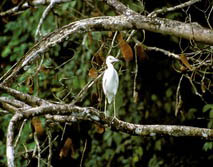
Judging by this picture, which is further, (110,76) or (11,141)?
(110,76)

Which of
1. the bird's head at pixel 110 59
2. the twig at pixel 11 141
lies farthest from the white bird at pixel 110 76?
the twig at pixel 11 141

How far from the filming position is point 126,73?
18.4ft

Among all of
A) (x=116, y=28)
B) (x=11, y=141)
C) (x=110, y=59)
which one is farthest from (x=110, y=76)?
(x=11, y=141)

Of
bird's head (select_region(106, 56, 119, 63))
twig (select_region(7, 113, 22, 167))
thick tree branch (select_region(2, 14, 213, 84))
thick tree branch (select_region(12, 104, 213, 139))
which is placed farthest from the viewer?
bird's head (select_region(106, 56, 119, 63))

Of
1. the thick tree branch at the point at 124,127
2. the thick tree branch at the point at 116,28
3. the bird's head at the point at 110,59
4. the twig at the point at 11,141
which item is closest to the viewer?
the twig at the point at 11,141

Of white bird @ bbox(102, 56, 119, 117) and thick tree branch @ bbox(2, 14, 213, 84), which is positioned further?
white bird @ bbox(102, 56, 119, 117)

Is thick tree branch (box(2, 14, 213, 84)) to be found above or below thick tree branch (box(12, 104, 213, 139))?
above

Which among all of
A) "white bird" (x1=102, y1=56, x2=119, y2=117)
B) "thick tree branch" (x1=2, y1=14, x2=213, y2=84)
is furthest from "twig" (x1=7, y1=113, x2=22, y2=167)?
"white bird" (x1=102, y1=56, x2=119, y2=117)

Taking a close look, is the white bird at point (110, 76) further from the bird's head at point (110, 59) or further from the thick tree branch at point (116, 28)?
the thick tree branch at point (116, 28)

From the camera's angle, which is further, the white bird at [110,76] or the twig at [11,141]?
the white bird at [110,76]

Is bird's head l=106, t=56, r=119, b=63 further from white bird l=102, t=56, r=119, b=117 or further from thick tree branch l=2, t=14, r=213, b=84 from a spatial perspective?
thick tree branch l=2, t=14, r=213, b=84

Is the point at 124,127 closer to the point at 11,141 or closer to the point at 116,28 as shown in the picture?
the point at 116,28

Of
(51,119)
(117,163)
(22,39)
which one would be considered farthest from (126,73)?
(51,119)

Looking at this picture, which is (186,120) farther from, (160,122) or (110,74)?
(110,74)
